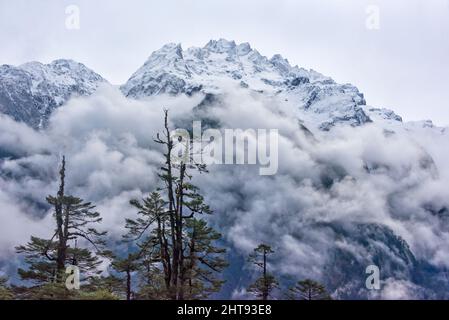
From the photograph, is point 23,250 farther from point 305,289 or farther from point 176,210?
point 305,289

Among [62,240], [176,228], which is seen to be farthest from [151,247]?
[176,228]

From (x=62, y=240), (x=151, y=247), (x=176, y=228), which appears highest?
(x=62, y=240)

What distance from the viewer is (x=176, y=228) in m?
27.1

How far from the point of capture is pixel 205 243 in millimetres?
36438

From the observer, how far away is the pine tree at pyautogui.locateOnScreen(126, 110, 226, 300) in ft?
88.2

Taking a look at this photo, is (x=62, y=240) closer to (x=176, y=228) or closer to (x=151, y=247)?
(x=151, y=247)

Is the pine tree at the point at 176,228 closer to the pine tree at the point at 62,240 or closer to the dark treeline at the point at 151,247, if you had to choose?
the dark treeline at the point at 151,247

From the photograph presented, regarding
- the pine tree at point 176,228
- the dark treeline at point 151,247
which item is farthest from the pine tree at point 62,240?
the pine tree at point 176,228

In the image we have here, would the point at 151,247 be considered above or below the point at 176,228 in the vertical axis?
below
